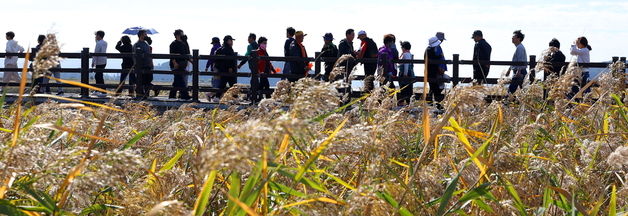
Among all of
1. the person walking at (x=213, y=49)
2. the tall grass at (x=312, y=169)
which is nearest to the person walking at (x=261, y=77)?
the person walking at (x=213, y=49)

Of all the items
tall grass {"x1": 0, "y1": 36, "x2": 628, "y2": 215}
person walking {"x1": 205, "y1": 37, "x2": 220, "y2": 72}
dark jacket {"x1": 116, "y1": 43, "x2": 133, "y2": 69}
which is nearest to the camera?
tall grass {"x1": 0, "y1": 36, "x2": 628, "y2": 215}

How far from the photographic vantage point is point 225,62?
16.7 metres

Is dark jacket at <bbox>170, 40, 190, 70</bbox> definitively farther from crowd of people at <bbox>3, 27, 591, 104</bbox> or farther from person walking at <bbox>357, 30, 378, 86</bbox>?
person walking at <bbox>357, 30, 378, 86</bbox>

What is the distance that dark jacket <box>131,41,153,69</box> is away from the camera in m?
16.8

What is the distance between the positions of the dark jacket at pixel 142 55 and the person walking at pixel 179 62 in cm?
44

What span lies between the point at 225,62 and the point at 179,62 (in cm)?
93

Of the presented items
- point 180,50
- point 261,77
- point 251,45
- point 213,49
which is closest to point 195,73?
point 180,50

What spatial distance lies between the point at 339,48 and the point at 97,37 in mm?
5792

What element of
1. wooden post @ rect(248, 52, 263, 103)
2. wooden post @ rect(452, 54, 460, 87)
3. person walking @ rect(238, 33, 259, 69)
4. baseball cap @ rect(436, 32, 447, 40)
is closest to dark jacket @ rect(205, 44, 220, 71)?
person walking @ rect(238, 33, 259, 69)

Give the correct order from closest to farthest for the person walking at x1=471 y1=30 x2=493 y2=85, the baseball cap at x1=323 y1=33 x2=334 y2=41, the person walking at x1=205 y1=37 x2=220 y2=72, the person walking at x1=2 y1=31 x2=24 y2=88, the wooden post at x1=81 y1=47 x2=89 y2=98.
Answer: the person walking at x1=471 y1=30 x2=493 y2=85
the baseball cap at x1=323 y1=33 x2=334 y2=41
the person walking at x1=205 y1=37 x2=220 y2=72
the wooden post at x1=81 y1=47 x2=89 y2=98
the person walking at x1=2 y1=31 x2=24 y2=88

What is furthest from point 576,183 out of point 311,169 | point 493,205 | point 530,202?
point 311,169

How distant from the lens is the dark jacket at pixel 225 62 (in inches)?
656

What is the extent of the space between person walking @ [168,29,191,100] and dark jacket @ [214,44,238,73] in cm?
59

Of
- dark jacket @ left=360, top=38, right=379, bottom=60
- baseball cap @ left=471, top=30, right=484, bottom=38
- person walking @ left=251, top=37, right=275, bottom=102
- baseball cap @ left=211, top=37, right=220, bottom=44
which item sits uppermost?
baseball cap @ left=471, top=30, right=484, bottom=38
